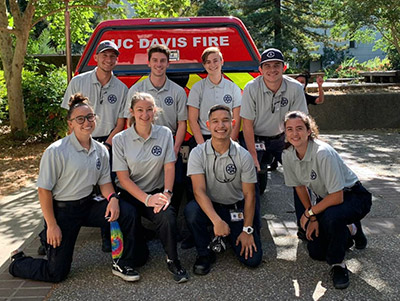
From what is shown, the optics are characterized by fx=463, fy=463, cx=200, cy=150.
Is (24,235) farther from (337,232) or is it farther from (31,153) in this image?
(31,153)

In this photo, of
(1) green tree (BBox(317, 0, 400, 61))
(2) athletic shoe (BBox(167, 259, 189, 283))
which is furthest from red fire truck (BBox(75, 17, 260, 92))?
(1) green tree (BBox(317, 0, 400, 61))

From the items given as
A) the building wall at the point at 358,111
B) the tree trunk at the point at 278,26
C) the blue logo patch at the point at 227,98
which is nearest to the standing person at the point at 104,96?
the blue logo patch at the point at 227,98

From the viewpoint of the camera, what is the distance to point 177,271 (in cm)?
354

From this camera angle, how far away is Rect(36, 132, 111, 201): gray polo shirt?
3.49m

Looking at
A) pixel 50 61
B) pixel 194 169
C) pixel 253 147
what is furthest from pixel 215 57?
pixel 50 61

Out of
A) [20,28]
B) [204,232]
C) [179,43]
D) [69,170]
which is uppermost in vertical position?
[20,28]

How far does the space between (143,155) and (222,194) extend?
0.75 meters

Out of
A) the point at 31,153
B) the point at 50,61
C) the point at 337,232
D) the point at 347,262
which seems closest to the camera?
the point at 337,232

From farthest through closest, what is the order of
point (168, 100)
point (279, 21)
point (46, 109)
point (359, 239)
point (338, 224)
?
point (279, 21)
point (46, 109)
point (168, 100)
point (359, 239)
point (338, 224)

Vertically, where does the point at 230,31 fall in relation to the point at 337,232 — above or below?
above

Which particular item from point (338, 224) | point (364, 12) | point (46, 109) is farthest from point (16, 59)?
point (338, 224)

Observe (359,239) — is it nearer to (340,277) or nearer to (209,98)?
(340,277)

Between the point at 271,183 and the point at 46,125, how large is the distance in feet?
18.0

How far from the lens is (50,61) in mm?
17078
